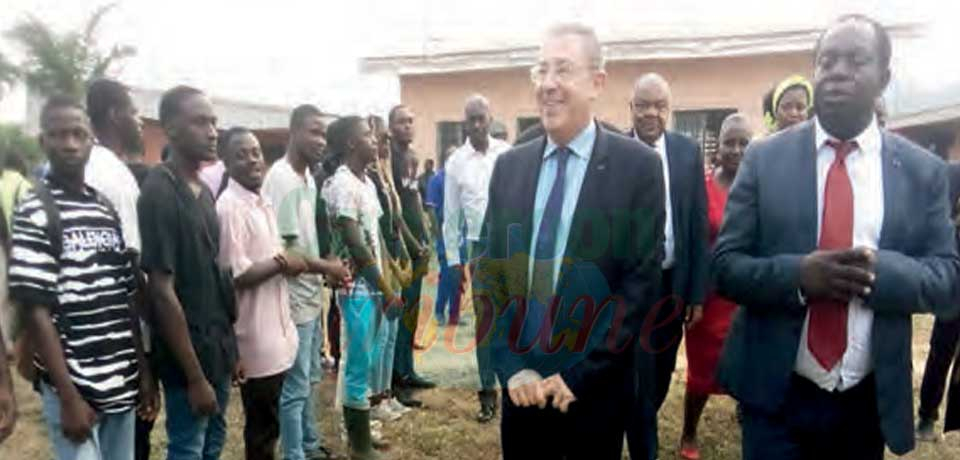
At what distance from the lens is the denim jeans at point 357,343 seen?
13.3ft

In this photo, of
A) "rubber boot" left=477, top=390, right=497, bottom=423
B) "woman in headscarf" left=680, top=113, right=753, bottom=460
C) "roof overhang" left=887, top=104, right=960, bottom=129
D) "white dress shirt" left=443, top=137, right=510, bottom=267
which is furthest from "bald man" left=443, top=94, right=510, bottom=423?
"roof overhang" left=887, top=104, right=960, bottom=129

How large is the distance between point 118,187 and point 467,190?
3.42 metres

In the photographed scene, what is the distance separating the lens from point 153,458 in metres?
4.51

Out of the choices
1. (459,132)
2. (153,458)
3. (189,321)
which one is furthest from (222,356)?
(459,132)

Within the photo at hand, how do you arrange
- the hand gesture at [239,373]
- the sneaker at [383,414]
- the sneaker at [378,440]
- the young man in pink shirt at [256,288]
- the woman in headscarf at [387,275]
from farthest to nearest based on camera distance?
the sneaker at [383,414] < the sneaker at [378,440] < the woman in headscarf at [387,275] < the young man in pink shirt at [256,288] < the hand gesture at [239,373]

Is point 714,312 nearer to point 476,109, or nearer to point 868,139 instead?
point 868,139

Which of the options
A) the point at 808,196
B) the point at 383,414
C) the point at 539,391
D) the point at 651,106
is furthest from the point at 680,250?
the point at 383,414

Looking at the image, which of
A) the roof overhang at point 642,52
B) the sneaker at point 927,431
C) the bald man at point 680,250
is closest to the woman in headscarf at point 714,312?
the bald man at point 680,250

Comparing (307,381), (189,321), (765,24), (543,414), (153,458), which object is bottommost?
(153,458)

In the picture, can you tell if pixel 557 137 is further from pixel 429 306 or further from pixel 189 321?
pixel 429 306

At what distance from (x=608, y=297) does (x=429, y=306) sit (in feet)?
19.2

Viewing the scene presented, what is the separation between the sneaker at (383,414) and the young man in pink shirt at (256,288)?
1.59 metres

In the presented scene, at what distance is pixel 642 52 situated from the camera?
1203 cm

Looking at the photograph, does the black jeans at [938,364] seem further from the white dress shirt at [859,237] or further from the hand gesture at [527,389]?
the hand gesture at [527,389]
